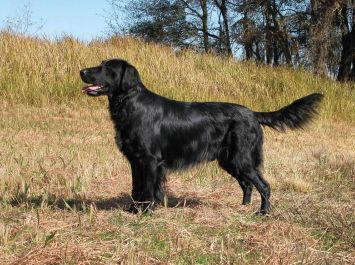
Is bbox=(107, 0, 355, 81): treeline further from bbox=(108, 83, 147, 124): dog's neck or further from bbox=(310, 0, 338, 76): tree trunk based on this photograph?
bbox=(108, 83, 147, 124): dog's neck

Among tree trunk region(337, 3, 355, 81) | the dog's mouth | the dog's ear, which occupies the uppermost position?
tree trunk region(337, 3, 355, 81)

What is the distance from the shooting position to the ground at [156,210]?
3.46 metres

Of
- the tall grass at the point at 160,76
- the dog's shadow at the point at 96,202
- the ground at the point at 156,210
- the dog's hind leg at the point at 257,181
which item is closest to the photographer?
the ground at the point at 156,210

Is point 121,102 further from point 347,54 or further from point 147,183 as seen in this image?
point 347,54

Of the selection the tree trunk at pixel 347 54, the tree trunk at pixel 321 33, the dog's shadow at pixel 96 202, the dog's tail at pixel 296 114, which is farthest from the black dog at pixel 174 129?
the tree trunk at pixel 347 54

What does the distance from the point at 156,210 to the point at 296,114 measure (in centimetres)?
193

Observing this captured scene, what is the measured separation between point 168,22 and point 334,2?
11056 millimetres

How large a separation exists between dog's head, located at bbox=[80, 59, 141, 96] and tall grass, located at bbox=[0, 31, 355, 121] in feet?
23.8

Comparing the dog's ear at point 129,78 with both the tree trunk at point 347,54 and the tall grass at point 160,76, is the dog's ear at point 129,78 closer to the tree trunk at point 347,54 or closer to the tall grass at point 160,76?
the tall grass at point 160,76

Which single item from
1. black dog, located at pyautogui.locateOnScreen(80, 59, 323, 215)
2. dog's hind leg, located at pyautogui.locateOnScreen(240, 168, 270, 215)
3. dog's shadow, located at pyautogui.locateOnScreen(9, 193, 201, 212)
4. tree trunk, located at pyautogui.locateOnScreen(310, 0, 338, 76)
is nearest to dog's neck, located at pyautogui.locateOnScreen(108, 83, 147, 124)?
black dog, located at pyautogui.locateOnScreen(80, 59, 323, 215)

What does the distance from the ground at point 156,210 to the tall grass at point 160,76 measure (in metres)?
2.30

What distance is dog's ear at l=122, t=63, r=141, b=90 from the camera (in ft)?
16.9

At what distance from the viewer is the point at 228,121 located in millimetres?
5496

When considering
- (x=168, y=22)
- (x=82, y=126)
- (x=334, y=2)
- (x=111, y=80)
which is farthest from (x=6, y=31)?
(x=168, y=22)
